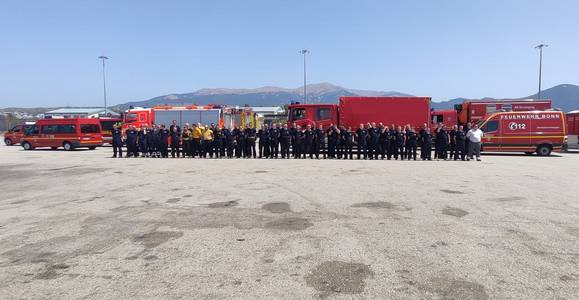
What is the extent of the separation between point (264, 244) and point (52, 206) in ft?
17.1

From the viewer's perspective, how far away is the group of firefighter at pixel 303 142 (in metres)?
17.9

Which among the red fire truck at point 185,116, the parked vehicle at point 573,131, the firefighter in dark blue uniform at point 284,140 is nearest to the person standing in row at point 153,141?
the red fire truck at point 185,116

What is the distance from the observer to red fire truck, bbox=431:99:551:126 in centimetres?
2408

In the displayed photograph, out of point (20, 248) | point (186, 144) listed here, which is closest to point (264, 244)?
point (20, 248)

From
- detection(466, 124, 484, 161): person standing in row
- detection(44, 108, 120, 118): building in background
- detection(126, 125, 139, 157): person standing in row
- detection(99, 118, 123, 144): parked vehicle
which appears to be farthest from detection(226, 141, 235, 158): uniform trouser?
detection(44, 108, 120, 118): building in background

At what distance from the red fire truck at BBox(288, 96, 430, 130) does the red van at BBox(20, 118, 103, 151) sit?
13.4 metres

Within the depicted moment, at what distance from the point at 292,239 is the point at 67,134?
2450cm

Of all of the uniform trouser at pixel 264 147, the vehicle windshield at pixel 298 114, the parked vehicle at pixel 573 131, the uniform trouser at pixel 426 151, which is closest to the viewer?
the uniform trouser at pixel 426 151

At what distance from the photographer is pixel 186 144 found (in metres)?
19.7

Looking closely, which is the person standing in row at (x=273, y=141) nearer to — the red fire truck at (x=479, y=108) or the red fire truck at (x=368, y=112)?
the red fire truck at (x=368, y=112)

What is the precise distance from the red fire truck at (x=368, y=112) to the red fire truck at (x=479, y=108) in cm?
473

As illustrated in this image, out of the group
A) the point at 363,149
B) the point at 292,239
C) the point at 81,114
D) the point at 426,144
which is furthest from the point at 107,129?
the point at 81,114

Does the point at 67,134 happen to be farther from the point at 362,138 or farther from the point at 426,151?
the point at 426,151

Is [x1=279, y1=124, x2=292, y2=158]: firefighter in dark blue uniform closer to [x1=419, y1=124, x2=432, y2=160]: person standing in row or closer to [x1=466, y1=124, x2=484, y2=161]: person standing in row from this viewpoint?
[x1=419, y1=124, x2=432, y2=160]: person standing in row
